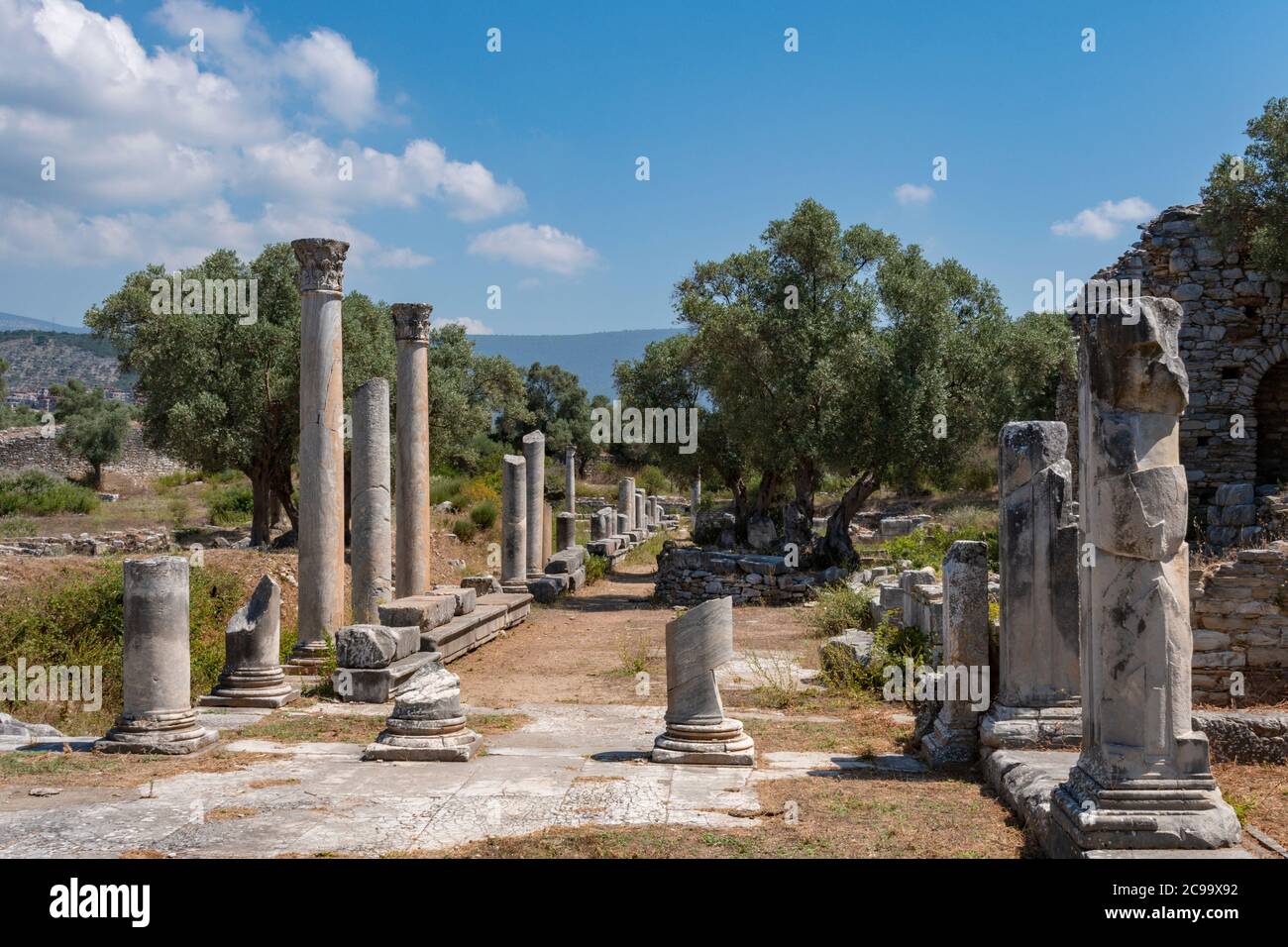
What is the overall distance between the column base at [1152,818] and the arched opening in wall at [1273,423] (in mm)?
16553

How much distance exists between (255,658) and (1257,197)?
1763 centimetres

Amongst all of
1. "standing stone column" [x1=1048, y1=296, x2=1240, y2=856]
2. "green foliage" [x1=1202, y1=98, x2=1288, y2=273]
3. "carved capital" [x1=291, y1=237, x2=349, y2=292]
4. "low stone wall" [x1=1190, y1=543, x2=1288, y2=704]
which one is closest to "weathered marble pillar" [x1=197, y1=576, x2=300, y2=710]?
"carved capital" [x1=291, y1=237, x2=349, y2=292]

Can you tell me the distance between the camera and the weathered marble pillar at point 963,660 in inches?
325

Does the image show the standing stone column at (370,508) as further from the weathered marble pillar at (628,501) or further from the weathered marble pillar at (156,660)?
the weathered marble pillar at (628,501)

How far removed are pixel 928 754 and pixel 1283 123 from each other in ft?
50.7

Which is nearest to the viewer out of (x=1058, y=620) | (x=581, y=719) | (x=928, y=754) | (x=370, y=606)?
(x=1058, y=620)

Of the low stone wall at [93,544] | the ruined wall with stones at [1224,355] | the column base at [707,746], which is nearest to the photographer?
the column base at [707,746]

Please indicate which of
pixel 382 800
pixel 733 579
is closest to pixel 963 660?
pixel 382 800

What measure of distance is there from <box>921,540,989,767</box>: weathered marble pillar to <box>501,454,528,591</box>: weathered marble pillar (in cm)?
1385

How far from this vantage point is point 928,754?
845 cm

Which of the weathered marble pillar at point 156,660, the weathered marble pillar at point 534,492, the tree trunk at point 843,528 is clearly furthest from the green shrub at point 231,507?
the weathered marble pillar at point 156,660

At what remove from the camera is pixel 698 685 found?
861 centimetres
